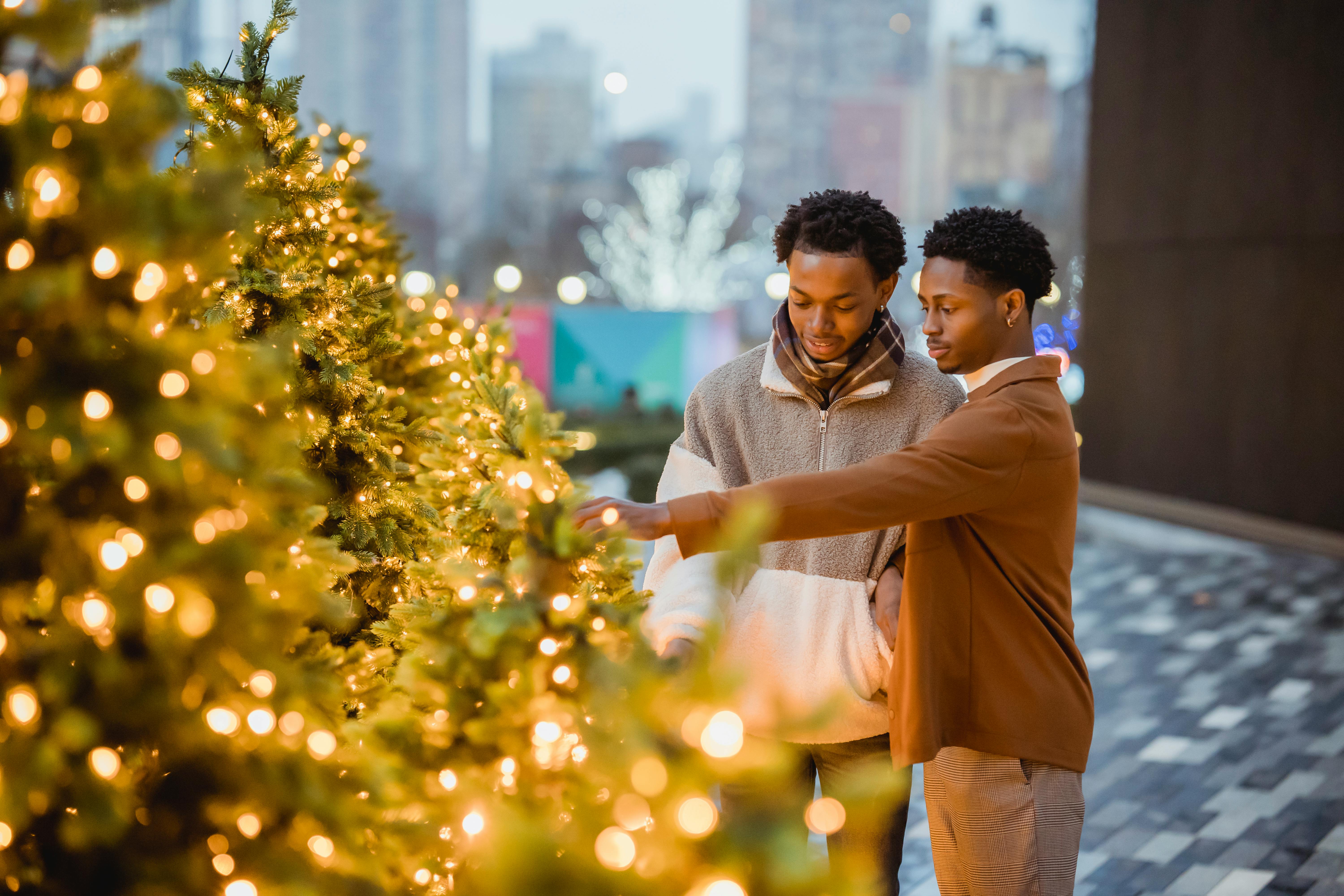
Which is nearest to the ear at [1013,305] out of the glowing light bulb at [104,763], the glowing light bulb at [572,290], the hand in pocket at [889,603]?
the hand in pocket at [889,603]

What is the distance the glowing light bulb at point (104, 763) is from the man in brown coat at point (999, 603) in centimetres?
88

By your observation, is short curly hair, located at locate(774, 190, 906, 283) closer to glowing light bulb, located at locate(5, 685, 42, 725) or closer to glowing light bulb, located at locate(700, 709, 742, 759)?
glowing light bulb, located at locate(700, 709, 742, 759)

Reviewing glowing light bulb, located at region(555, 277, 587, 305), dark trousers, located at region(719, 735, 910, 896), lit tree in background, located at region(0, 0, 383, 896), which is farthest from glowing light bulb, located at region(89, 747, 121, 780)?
glowing light bulb, located at region(555, 277, 587, 305)

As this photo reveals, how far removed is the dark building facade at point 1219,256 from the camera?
23.4ft

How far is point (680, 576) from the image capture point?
57.3 inches

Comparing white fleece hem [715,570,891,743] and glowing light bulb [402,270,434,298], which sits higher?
glowing light bulb [402,270,434,298]

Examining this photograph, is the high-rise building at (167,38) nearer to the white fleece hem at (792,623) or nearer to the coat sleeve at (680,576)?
the coat sleeve at (680,576)

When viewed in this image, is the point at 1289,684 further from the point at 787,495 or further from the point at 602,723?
the point at 602,723

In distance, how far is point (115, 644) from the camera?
725 millimetres

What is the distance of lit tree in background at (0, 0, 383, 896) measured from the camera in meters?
0.70

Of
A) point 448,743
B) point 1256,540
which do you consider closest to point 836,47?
point 1256,540

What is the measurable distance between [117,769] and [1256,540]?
789 centimetres

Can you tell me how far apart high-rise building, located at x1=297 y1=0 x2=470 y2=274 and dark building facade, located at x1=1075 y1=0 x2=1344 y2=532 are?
24.8 ft

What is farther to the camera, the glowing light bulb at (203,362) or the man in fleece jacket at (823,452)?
the man in fleece jacket at (823,452)
